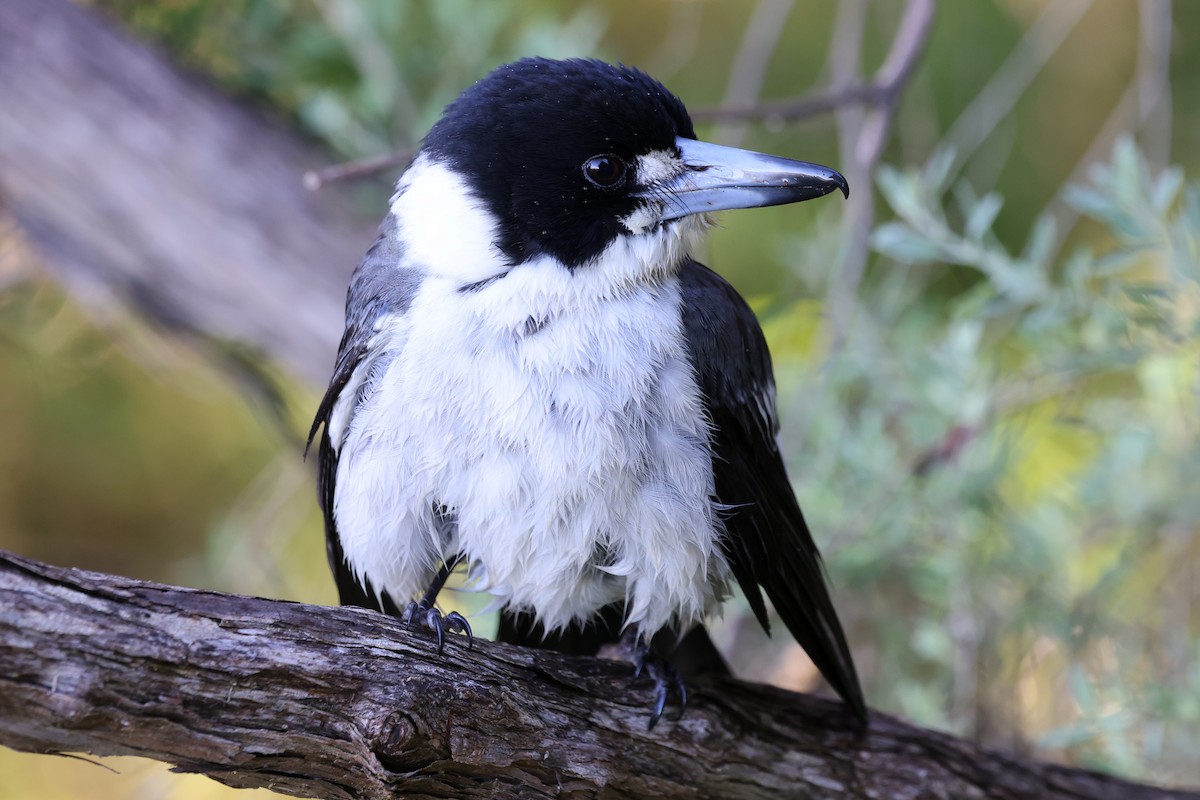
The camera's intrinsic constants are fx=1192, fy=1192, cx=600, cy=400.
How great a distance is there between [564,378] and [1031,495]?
2.05 metres

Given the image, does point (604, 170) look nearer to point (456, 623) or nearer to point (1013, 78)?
point (456, 623)

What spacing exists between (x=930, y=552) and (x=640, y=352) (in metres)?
1.39

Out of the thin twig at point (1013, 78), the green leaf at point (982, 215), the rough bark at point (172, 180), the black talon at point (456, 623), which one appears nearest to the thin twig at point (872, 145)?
the green leaf at point (982, 215)

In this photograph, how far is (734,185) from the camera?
2.02 metres

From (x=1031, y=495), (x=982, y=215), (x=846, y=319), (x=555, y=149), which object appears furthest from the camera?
(x=1031, y=495)

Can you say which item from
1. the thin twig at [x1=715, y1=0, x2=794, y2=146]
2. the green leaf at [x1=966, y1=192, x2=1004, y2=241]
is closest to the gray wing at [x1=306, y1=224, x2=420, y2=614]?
the green leaf at [x1=966, y1=192, x2=1004, y2=241]

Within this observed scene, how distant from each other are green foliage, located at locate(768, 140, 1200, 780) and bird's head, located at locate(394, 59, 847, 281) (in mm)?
661

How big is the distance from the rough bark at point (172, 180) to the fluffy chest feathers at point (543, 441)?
1469 millimetres

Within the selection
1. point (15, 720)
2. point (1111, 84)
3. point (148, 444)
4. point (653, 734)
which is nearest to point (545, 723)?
point (653, 734)

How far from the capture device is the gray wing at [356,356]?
201cm

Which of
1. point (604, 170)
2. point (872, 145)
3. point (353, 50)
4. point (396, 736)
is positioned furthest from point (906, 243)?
point (353, 50)

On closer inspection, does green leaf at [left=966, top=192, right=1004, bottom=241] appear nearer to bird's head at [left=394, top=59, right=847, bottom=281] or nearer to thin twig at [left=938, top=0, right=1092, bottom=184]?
bird's head at [left=394, top=59, right=847, bottom=281]

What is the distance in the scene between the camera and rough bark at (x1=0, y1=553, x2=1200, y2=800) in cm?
133

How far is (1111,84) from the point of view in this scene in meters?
4.61
